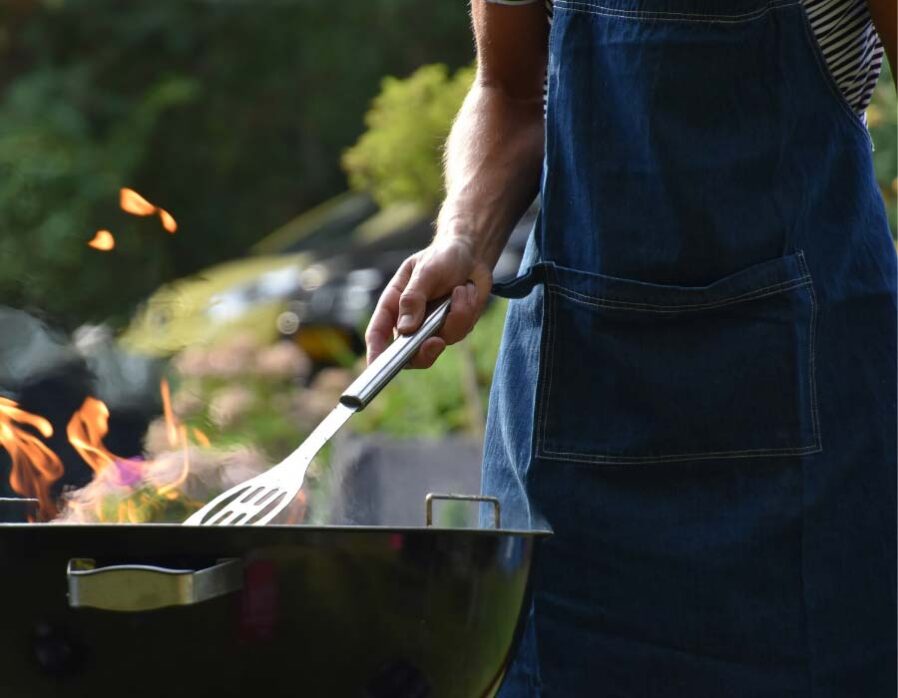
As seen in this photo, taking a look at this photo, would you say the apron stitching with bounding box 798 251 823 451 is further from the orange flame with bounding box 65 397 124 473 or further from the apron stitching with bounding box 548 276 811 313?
the orange flame with bounding box 65 397 124 473

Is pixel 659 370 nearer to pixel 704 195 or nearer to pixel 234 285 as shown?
pixel 704 195

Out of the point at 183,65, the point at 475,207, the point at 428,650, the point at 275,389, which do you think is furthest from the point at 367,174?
the point at 183,65

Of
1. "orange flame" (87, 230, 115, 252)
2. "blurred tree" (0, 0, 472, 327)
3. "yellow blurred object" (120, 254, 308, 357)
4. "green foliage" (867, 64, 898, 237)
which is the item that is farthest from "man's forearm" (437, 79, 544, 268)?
"blurred tree" (0, 0, 472, 327)

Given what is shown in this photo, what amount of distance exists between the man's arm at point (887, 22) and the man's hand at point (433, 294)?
412 mm

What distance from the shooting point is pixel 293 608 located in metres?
0.99

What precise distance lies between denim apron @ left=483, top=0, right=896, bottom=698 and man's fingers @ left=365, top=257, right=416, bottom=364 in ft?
0.36

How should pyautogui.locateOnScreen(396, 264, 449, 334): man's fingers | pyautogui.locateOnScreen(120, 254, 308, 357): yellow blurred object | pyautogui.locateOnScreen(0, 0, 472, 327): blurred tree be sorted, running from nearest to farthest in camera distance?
1. pyautogui.locateOnScreen(396, 264, 449, 334): man's fingers
2. pyautogui.locateOnScreen(120, 254, 308, 357): yellow blurred object
3. pyautogui.locateOnScreen(0, 0, 472, 327): blurred tree

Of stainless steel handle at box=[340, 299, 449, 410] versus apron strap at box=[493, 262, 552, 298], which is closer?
stainless steel handle at box=[340, 299, 449, 410]

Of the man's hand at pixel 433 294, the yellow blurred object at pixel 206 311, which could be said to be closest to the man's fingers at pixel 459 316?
the man's hand at pixel 433 294

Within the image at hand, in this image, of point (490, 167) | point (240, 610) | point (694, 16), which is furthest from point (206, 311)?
point (240, 610)

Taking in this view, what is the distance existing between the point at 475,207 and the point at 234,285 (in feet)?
28.3

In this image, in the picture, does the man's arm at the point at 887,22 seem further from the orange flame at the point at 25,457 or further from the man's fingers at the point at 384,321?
the orange flame at the point at 25,457

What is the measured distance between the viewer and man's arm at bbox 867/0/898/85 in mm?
1201

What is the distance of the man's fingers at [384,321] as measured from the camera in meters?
1.27
